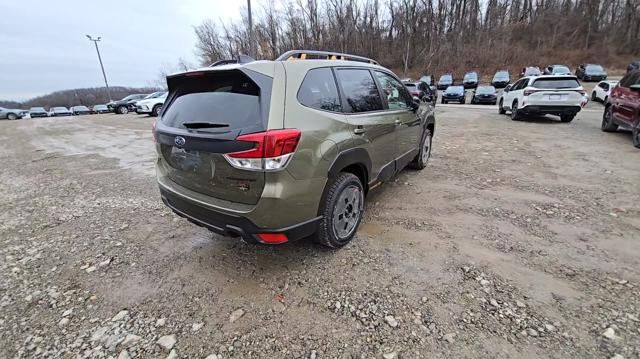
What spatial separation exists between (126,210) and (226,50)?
1948 inches

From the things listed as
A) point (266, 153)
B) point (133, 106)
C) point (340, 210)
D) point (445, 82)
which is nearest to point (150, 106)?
point (133, 106)

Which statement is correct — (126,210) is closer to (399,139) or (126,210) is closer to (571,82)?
(399,139)

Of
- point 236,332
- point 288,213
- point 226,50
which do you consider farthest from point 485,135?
point 226,50

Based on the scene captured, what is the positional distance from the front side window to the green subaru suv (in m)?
0.71

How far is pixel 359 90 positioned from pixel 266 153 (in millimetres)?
1528

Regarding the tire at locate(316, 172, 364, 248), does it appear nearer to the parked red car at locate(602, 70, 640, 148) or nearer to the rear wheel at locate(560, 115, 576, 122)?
the parked red car at locate(602, 70, 640, 148)

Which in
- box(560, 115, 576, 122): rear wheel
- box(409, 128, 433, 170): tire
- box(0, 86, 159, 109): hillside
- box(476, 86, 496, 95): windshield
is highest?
box(0, 86, 159, 109): hillside

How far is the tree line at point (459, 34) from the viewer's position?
119 feet

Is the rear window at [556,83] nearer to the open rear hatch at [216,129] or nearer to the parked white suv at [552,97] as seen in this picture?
the parked white suv at [552,97]

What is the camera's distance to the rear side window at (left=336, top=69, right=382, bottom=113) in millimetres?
2922

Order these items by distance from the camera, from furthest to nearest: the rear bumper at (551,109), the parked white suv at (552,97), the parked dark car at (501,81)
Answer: the parked dark car at (501,81), the rear bumper at (551,109), the parked white suv at (552,97)

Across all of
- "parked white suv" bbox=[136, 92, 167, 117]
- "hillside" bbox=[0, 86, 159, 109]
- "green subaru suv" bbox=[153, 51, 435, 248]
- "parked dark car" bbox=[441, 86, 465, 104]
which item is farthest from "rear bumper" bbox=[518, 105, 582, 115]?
"hillside" bbox=[0, 86, 159, 109]

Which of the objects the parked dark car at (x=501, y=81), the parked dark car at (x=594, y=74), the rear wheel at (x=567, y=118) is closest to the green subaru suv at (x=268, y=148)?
the rear wheel at (x=567, y=118)

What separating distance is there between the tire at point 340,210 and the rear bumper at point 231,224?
139 millimetres
